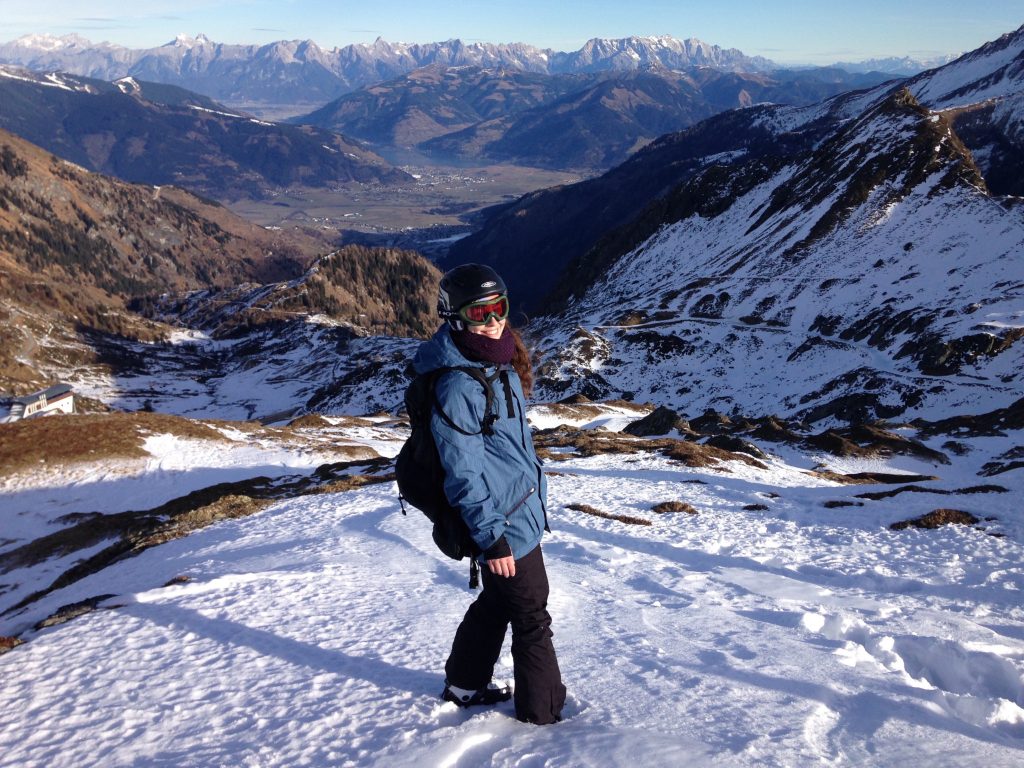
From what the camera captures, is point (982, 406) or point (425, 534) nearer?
point (425, 534)

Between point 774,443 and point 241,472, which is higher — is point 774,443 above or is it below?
below

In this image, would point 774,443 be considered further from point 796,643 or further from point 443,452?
point 443,452

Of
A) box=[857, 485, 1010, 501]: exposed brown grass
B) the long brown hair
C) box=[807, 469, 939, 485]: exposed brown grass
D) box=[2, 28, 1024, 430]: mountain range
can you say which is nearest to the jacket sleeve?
the long brown hair

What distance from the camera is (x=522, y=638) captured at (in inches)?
259

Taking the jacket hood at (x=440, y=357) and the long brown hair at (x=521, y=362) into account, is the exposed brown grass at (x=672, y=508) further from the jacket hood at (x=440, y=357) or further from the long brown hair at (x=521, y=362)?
the jacket hood at (x=440, y=357)

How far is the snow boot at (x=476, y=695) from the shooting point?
23.1ft

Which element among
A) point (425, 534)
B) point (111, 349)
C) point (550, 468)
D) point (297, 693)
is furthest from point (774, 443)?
point (111, 349)

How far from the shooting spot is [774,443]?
41.2 meters

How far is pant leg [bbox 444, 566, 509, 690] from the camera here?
6.83 metres

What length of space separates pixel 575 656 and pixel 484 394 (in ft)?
14.9

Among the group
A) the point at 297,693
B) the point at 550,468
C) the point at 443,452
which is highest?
the point at 443,452

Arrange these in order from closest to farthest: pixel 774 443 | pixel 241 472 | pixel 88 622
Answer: pixel 88 622, pixel 241 472, pixel 774 443

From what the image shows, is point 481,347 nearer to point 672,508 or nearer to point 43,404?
point 672,508

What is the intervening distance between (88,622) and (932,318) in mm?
77467
